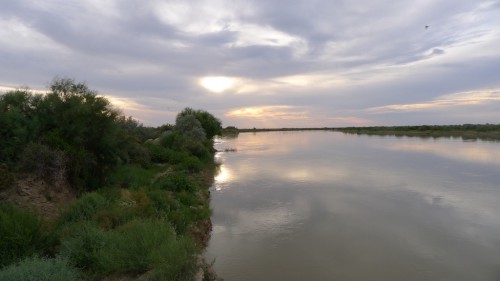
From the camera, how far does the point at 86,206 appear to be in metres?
10.8

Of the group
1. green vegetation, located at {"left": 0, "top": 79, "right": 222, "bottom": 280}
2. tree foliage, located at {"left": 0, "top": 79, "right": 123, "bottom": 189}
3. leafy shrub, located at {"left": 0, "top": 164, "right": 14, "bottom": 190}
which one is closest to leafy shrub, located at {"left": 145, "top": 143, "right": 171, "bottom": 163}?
green vegetation, located at {"left": 0, "top": 79, "right": 222, "bottom": 280}

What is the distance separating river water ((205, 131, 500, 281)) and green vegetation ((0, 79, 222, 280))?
Answer: 5.36 feet

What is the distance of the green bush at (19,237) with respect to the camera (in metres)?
7.49

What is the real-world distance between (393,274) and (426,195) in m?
11.4

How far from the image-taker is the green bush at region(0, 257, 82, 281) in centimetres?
593

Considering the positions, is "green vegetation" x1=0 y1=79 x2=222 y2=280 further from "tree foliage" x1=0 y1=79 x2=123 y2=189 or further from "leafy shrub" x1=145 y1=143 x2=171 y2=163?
"leafy shrub" x1=145 y1=143 x2=171 y2=163

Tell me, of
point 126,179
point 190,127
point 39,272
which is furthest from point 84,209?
point 190,127

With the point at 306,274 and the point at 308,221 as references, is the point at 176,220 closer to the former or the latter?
the point at 306,274

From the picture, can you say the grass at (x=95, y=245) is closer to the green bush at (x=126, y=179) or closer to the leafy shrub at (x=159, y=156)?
the green bush at (x=126, y=179)

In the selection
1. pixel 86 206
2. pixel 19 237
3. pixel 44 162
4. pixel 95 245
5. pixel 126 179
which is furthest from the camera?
pixel 126 179

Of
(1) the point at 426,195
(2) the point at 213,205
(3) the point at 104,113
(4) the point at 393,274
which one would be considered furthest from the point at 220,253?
(1) the point at 426,195

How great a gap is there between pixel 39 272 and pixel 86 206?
487 cm

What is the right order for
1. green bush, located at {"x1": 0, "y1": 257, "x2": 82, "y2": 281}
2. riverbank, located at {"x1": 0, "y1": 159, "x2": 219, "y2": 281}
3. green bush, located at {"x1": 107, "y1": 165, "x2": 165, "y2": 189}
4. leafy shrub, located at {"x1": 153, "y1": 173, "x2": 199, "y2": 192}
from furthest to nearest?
1. leafy shrub, located at {"x1": 153, "y1": 173, "x2": 199, "y2": 192}
2. green bush, located at {"x1": 107, "y1": 165, "x2": 165, "y2": 189}
3. riverbank, located at {"x1": 0, "y1": 159, "x2": 219, "y2": 281}
4. green bush, located at {"x1": 0, "y1": 257, "x2": 82, "y2": 281}

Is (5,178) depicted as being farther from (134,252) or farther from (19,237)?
(134,252)
